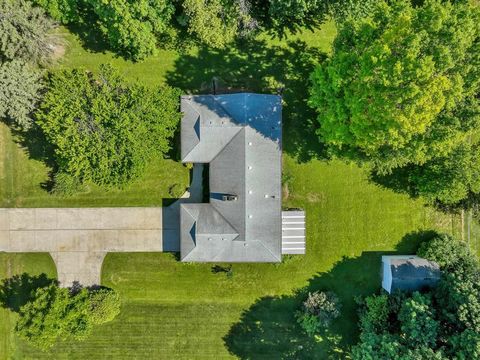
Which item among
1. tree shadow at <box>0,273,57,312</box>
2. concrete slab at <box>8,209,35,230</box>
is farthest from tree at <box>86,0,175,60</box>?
tree shadow at <box>0,273,57,312</box>

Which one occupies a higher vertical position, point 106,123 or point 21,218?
point 106,123

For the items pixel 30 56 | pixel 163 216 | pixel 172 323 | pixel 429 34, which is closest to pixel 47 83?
pixel 30 56

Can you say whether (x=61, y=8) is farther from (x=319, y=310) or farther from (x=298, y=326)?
(x=298, y=326)

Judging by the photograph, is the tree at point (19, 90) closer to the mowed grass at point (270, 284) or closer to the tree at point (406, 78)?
the mowed grass at point (270, 284)

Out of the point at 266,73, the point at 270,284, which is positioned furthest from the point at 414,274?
the point at 266,73

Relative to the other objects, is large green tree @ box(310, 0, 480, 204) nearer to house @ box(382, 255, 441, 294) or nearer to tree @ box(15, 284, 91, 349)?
house @ box(382, 255, 441, 294)

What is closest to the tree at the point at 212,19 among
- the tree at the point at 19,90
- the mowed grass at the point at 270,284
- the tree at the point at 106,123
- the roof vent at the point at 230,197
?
the tree at the point at 106,123

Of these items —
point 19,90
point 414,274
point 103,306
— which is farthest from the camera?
point 103,306
